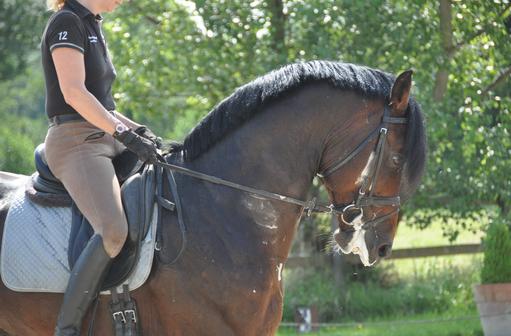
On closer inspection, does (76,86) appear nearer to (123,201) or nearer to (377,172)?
(123,201)

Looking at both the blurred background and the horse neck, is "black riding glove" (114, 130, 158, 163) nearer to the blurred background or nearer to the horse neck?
the horse neck

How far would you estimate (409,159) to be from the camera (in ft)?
13.8

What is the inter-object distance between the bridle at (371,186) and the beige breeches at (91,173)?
107cm

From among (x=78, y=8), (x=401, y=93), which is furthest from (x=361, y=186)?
(x=78, y=8)

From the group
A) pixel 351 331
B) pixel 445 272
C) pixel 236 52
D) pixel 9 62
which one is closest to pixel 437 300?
pixel 445 272

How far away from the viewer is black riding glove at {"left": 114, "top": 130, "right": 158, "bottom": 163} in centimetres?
406

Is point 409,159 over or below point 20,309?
over

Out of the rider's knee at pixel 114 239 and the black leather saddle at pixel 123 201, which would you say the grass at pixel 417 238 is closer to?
the black leather saddle at pixel 123 201

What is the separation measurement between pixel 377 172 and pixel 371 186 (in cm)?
7

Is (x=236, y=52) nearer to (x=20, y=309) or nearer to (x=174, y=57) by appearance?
(x=174, y=57)

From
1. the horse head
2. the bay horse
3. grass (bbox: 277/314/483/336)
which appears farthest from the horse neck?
grass (bbox: 277/314/483/336)

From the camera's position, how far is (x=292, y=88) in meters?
4.30

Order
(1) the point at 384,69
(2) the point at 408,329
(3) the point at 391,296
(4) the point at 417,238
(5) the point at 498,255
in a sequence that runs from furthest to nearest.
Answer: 1. (4) the point at 417,238
2. (3) the point at 391,296
3. (2) the point at 408,329
4. (1) the point at 384,69
5. (5) the point at 498,255

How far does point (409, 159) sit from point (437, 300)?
25.5 ft
